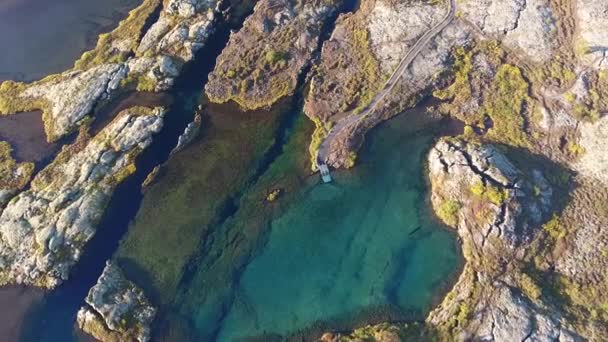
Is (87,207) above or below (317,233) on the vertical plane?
above

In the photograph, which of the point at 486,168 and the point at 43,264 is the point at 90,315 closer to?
the point at 43,264

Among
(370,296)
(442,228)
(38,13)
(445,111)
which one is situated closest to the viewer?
(370,296)

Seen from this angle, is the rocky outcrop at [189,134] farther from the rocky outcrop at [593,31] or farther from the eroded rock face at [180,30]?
the rocky outcrop at [593,31]

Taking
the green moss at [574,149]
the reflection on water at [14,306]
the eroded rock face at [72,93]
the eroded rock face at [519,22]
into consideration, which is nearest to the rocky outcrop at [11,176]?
the eroded rock face at [72,93]

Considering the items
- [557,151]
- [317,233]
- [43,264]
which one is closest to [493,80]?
[557,151]

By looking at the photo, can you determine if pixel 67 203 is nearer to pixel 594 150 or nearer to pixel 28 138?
pixel 28 138

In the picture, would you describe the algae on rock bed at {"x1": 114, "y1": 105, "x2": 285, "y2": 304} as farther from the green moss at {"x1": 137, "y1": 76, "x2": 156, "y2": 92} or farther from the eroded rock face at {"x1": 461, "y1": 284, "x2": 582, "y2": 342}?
the eroded rock face at {"x1": 461, "y1": 284, "x2": 582, "y2": 342}
